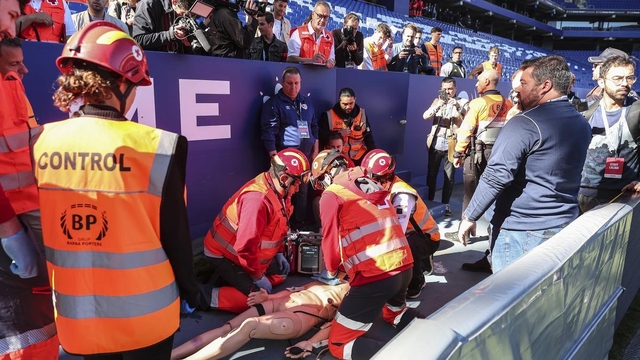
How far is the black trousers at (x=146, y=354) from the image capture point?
1612 millimetres

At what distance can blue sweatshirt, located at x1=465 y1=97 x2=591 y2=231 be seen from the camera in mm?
2516

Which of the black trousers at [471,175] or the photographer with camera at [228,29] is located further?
the black trousers at [471,175]

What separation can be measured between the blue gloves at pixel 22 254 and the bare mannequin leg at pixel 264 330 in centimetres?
115

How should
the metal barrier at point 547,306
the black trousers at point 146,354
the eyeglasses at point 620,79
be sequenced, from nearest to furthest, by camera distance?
the metal barrier at point 547,306 → the black trousers at point 146,354 → the eyeglasses at point 620,79

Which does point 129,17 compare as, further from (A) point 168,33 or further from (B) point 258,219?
(B) point 258,219

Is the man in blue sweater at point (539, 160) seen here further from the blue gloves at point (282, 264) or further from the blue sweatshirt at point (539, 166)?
the blue gloves at point (282, 264)

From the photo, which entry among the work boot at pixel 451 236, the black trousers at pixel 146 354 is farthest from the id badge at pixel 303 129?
the black trousers at pixel 146 354

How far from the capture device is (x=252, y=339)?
10.1ft

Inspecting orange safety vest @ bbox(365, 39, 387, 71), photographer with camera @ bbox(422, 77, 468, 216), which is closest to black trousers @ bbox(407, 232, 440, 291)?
photographer with camera @ bbox(422, 77, 468, 216)

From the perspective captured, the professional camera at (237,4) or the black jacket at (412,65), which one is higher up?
the professional camera at (237,4)

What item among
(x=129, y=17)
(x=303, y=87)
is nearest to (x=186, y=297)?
(x=303, y=87)

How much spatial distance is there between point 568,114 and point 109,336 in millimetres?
2520

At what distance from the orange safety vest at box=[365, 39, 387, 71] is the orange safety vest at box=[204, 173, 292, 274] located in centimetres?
489

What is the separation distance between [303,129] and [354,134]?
915 mm
